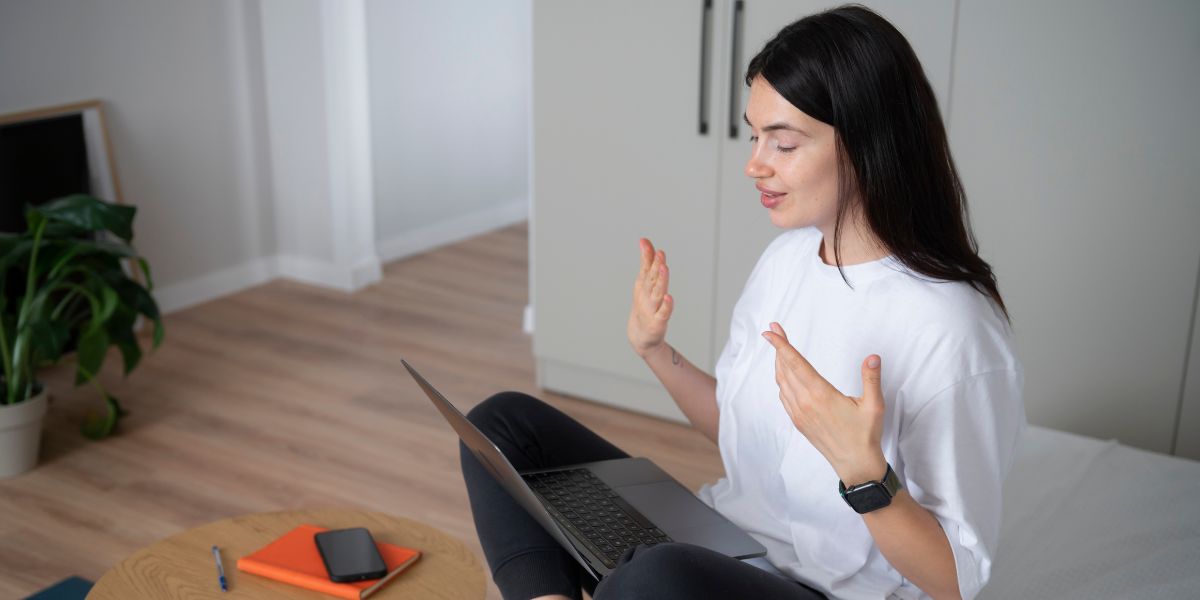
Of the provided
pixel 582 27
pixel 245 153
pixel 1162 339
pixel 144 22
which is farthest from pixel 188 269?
pixel 1162 339

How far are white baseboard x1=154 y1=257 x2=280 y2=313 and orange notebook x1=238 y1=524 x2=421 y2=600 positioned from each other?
7.75 ft

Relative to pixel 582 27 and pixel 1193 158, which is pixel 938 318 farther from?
pixel 582 27

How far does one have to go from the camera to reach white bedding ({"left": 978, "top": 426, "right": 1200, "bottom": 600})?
1.83m

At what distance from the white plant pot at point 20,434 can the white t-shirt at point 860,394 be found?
178 centimetres

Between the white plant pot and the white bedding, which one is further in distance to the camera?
the white plant pot

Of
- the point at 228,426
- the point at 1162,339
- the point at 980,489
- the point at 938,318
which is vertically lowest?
the point at 228,426

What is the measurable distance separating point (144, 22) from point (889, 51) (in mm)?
3056

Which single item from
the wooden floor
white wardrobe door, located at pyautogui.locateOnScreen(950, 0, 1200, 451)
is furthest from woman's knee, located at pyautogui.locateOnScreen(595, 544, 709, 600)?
white wardrobe door, located at pyautogui.locateOnScreen(950, 0, 1200, 451)

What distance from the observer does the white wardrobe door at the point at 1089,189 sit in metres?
2.46

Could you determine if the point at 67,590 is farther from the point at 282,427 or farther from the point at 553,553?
the point at 553,553

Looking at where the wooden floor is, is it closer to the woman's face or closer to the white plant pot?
the white plant pot

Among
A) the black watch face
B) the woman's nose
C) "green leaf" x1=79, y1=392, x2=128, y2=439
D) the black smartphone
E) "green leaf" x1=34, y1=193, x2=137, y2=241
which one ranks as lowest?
"green leaf" x1=79, y1=392, x2=128, y2=439

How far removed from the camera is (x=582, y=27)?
301 cm

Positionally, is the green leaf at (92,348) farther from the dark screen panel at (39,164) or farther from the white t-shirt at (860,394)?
the white t-shirt at (860,394)
